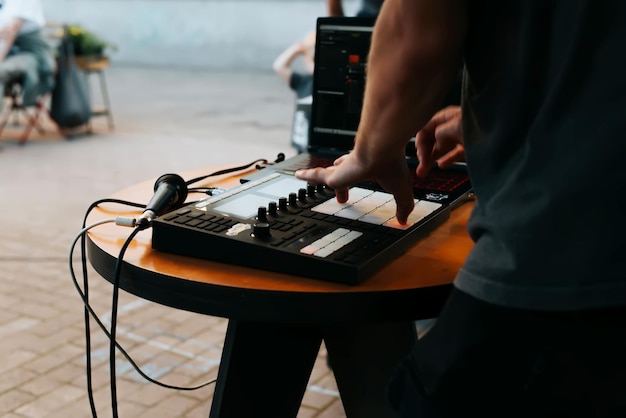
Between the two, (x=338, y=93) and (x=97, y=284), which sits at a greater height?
(x=338, y=93)

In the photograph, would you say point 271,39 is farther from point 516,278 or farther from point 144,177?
point 516,278

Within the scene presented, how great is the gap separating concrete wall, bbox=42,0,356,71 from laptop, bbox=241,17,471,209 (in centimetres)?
988

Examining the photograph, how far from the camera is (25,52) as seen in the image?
612 centimetres

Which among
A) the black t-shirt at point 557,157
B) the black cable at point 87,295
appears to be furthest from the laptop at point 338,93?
the black t-shirt at point 557,157

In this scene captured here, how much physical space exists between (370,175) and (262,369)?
17.3 inches

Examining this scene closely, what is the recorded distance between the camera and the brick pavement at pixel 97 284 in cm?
247

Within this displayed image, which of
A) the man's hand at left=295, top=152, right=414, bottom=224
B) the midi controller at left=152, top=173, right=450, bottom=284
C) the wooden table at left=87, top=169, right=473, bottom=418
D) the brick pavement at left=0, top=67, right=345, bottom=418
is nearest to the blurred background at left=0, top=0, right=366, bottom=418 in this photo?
the brick pavement at left=0, top=67, right=345, bottom=418

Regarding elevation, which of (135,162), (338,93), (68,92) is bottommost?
(135,162)

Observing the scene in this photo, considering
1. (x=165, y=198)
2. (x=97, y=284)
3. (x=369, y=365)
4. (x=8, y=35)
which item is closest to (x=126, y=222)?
(x=165, y=198)

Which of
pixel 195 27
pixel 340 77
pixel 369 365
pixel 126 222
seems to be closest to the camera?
pixel 126 222

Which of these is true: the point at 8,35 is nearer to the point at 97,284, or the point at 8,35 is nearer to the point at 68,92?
the point at 68,92

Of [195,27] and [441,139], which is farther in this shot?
[195,27]

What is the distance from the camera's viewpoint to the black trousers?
0.85 m

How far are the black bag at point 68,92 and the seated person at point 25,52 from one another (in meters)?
0.10
